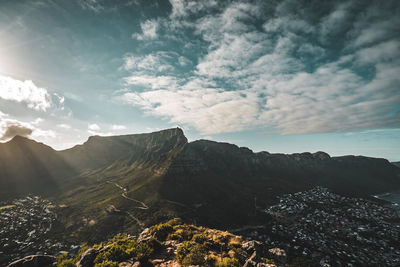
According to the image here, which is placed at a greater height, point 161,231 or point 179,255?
point 179,255

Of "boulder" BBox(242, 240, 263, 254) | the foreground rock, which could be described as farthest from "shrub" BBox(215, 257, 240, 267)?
"boulder" BBox(242, 240, 263, 254)

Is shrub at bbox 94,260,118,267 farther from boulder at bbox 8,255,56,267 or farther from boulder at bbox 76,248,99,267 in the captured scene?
boulder at bbox 8,255,56,267

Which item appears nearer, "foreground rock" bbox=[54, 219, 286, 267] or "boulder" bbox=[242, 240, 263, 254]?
"foreground rock" bbox=[54, 219, 286, 267]

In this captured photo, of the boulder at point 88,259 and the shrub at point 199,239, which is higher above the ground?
the shrub at point 199,239

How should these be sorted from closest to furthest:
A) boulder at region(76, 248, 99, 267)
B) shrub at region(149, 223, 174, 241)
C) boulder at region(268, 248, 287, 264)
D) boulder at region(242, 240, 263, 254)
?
boulder at region(76, 248, 99, 267) → boulder at region(268, 248, 287, 264) → boulder at region(242, 240, 263, 254) → shrub at region(149, 223, 174, 241)

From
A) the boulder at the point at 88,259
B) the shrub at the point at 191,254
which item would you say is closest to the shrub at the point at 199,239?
the shrub at the point at 191,254

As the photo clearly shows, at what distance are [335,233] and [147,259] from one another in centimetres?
20000

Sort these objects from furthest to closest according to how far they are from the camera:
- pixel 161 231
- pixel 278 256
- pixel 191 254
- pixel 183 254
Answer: pixel 161 231 → pixel 278 256 → pixel 183 254 → pixel 191 254

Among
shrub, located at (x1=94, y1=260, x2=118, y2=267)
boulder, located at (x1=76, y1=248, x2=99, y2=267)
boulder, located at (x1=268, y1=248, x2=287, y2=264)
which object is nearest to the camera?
shrub, located at (x1=94, y1=260, x2=118, y2=267)

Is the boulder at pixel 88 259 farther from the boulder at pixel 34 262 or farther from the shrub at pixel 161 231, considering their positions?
Answer: the shrub at pixel 161 231

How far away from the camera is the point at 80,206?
171125mm

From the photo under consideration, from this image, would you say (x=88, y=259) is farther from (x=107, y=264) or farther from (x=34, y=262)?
(x=34, y=262)

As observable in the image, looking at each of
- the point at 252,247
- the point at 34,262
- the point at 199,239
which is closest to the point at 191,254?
the point at 199,239

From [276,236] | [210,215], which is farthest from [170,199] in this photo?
[276,236]
